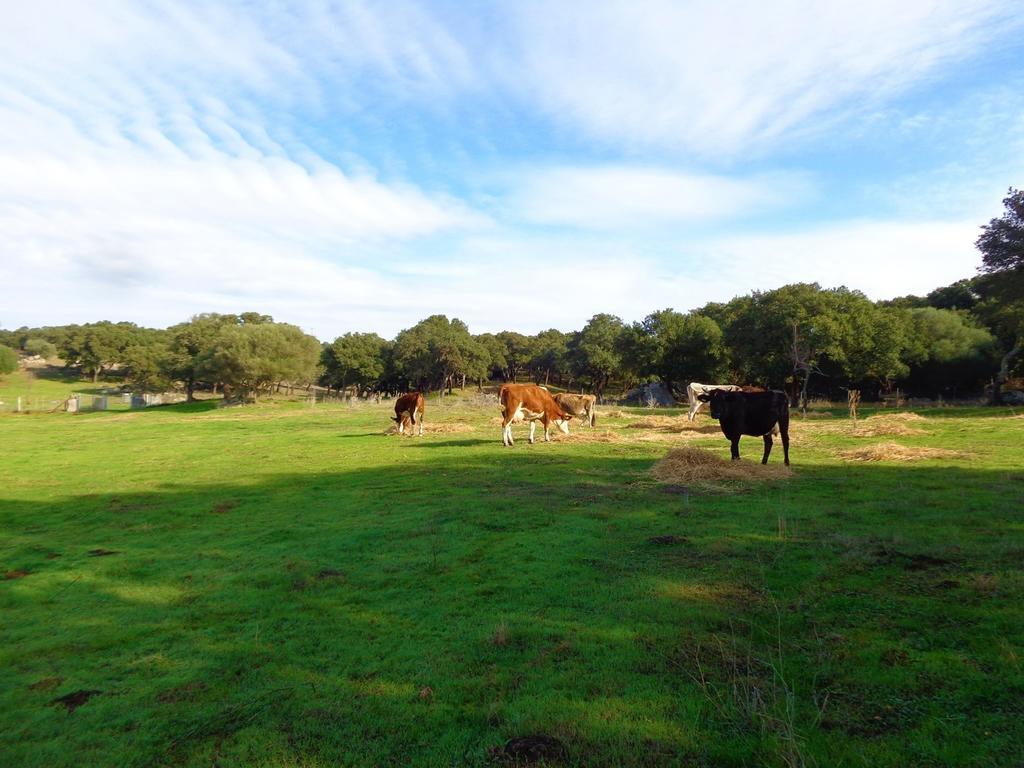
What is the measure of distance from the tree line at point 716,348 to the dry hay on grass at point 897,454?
31.3 ft

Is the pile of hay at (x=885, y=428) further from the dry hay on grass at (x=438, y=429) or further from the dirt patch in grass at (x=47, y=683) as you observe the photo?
the dirt patch in grass at (x=47, y=683)

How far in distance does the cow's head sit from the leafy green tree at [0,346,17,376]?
102405 mm

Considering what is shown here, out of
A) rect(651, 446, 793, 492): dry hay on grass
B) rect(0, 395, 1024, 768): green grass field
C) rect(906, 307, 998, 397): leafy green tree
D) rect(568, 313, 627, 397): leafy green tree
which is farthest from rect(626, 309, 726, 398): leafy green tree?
rect(0, 395, 1024, 768): green grass field

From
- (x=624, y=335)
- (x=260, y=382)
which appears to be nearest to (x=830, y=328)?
(x=624, y=335)

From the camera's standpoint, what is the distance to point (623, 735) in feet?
11.6

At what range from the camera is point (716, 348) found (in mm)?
51438

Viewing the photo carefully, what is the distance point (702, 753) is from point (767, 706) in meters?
0.68

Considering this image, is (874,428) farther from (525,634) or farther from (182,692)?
(182,692)

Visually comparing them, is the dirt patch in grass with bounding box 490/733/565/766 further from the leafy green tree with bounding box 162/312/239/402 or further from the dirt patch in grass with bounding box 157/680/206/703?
the leafy green tree with bounding box 162/312/239/402

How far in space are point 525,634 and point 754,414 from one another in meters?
12.5

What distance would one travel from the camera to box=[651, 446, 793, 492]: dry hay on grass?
12.1 m

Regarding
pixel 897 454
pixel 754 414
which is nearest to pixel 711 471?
pixel 754 414

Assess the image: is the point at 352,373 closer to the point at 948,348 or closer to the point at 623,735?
the point at 948,348

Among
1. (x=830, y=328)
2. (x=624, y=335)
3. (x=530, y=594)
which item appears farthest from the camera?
(x=624, y=335)
